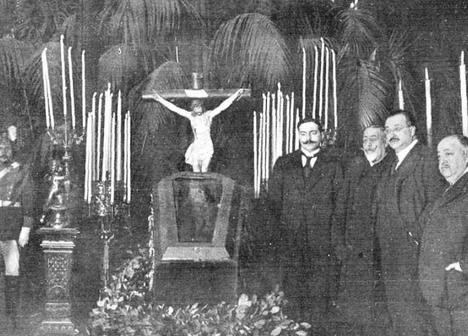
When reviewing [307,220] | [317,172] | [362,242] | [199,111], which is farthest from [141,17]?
[362,242]

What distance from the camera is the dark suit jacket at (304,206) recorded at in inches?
250

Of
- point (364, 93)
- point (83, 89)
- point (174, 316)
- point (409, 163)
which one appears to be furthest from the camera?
point (83, 89)

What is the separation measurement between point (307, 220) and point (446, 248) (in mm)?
1111

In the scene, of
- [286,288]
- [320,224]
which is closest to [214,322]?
[286,288]

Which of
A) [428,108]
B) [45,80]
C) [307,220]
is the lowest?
[307,220]

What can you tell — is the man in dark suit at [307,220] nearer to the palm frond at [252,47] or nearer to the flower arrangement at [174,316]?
the flower arrangement at [174,316]

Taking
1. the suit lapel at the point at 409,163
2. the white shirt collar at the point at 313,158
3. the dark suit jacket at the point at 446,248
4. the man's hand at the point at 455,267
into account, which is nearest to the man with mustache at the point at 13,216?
the white shirt collar at the point at 313,158

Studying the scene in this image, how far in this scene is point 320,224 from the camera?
6.37 metres

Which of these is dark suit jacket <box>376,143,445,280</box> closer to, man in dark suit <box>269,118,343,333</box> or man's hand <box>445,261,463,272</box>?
man's hand <box>445,261,463,272</box>

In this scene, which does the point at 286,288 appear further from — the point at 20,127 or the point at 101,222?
the point at 20,127

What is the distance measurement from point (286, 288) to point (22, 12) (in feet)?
10.4

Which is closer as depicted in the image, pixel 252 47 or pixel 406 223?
pixel 406 223

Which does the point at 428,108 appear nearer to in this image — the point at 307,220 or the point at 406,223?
the point at 406,223

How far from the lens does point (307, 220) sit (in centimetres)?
639
